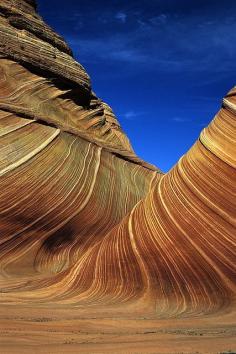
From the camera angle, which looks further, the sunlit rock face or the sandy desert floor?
the sunlit rock face

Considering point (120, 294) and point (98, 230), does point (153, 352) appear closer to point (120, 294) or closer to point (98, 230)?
point (120, 294)

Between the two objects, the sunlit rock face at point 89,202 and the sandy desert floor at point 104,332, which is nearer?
the sandy desert floor at point 104,332

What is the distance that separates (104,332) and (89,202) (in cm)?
805

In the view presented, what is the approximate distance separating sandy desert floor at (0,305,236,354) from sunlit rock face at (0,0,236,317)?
0.95 m

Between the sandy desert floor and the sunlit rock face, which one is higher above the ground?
the sunlit rock face

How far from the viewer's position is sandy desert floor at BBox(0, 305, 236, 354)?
429 centimetres

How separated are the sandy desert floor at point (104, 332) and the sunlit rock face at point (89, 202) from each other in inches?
37.5

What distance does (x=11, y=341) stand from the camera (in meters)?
4.28

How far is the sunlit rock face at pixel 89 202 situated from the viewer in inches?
314

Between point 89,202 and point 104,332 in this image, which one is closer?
point 104,332

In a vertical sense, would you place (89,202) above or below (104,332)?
above

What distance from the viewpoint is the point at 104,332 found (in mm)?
5062

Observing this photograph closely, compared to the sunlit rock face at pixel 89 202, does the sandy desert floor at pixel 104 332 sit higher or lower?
lower

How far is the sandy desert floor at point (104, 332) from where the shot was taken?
4.29m
